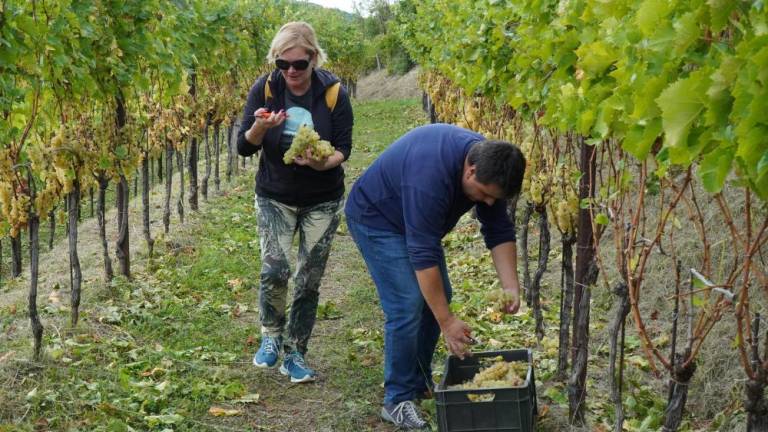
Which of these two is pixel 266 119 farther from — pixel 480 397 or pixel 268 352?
pixel 480 397

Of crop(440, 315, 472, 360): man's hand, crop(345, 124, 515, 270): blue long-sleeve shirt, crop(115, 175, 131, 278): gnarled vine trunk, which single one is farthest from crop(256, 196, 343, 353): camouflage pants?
crop(115, 175, 131, 278): gnarled vine trunk

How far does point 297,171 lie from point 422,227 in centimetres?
125

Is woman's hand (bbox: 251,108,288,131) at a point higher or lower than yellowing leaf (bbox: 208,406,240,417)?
higher

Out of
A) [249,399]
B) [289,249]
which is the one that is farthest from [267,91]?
[249,399]

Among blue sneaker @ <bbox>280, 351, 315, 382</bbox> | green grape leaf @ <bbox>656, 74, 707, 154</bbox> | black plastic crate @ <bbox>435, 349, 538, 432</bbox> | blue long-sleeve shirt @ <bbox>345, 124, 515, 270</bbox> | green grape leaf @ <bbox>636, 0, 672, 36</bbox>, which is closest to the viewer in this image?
green grape leaf @ <bbox>656, 74, 707, 154</bbox>

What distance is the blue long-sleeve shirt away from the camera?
396 centimetres

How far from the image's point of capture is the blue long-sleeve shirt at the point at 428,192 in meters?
3.96

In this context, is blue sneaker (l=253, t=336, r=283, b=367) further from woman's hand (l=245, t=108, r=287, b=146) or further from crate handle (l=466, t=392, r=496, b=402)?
crate handle (l=466, t=392, r=496, b=402)

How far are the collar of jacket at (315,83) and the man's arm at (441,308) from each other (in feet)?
4.86

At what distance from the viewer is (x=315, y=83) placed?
5.05 m

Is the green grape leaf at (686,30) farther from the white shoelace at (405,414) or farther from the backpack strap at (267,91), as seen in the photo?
the backpack strap at (267,91)

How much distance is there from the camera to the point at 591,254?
440 centimetres

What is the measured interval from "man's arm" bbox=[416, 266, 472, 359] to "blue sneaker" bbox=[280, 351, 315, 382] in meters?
1.46

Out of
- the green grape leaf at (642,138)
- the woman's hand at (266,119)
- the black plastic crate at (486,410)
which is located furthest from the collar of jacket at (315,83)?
the green grape leaf at (642,138)
